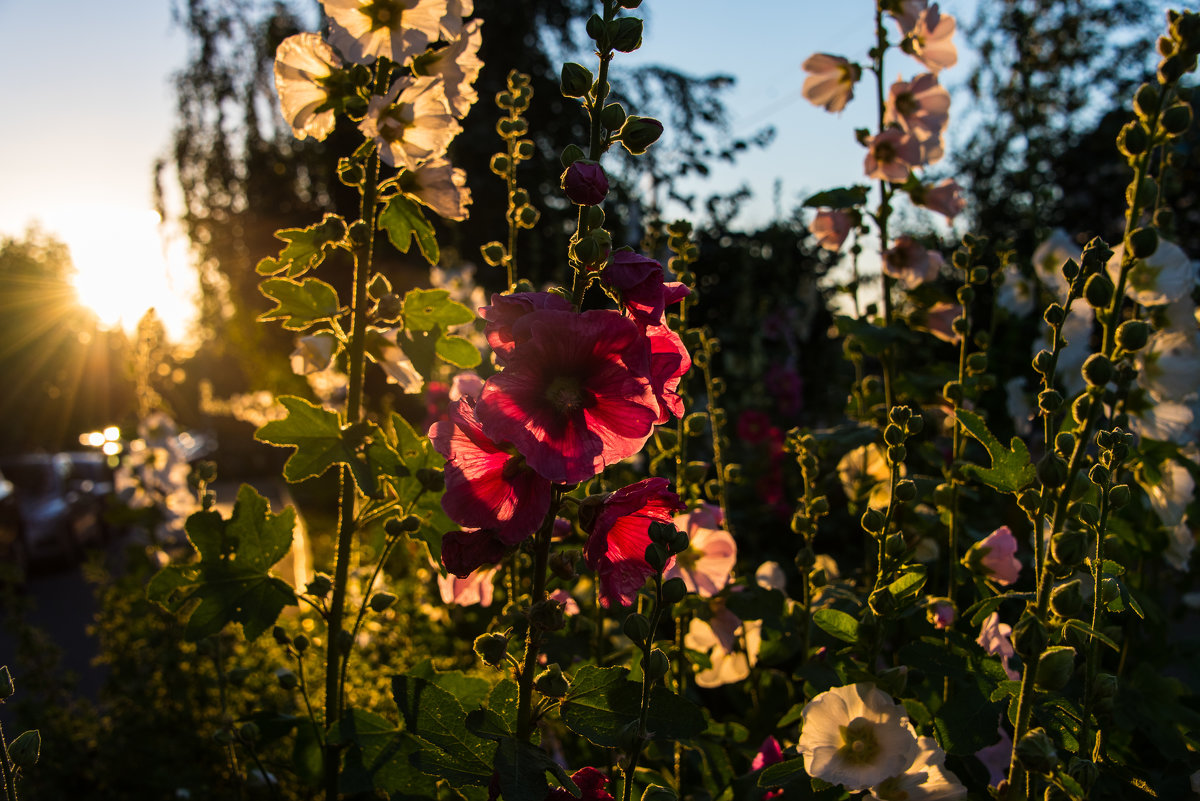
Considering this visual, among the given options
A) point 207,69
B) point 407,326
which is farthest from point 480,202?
point 407,326

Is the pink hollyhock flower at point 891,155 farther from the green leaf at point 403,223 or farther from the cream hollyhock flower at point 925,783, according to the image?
the cream hollyhock flower at point 925,783

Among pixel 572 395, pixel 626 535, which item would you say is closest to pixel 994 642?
pixel 626 535

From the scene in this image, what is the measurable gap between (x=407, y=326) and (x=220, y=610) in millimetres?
515

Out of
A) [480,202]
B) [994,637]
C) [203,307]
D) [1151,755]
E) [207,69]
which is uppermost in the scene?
[207,69]

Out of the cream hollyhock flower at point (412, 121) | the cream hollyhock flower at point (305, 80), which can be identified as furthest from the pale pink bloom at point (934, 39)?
the cream hollyhock flower at point (305, 80)

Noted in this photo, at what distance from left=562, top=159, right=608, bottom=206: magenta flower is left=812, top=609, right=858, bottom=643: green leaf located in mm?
612

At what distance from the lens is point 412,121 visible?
3.92 ft

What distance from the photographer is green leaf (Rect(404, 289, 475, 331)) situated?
4.25 ft

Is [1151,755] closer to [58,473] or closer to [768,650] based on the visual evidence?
[768,650]

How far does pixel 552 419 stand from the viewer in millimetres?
826

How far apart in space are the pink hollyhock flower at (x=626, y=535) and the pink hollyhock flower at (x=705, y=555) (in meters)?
0.45

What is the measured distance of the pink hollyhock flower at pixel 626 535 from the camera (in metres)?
0.81

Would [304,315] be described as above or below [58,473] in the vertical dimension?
below

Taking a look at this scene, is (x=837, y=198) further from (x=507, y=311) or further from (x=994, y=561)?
(x=507, y=311)
